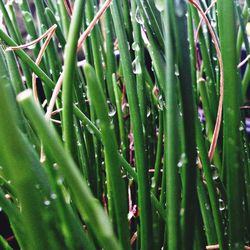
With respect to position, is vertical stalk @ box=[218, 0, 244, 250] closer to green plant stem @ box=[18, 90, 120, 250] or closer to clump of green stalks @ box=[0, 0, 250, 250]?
clump of green stalks @ box=[0, 0, 250, 250]

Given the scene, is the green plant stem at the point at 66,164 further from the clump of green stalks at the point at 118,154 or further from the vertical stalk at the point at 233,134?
the vertical stalk at the point at 233,134

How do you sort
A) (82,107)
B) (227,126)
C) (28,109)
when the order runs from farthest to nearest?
(82,107) < (227,126) < (28,109)

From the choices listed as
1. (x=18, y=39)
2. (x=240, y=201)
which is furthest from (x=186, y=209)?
(x=18, y=39)

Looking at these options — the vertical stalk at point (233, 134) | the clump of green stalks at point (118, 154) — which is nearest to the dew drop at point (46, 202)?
the clump of green stalks at point (118, 154)

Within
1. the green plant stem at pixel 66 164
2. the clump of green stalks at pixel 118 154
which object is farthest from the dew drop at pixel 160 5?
the green plant stem at pixel 66 164

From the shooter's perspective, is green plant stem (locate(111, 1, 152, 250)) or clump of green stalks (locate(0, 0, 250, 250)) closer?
A: clump of green stalks (locate(0, 0, 250, 250))

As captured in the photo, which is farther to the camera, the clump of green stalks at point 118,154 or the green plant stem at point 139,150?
the green plant stem at point 139,150

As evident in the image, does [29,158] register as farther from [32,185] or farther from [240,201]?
[240,201]

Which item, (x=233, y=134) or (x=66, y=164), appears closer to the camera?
(x=66, y=164)

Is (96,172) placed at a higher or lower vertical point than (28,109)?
lower

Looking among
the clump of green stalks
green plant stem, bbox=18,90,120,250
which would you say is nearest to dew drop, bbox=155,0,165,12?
the clump of green stalks

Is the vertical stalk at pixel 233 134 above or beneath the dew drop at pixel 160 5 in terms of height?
beneath
